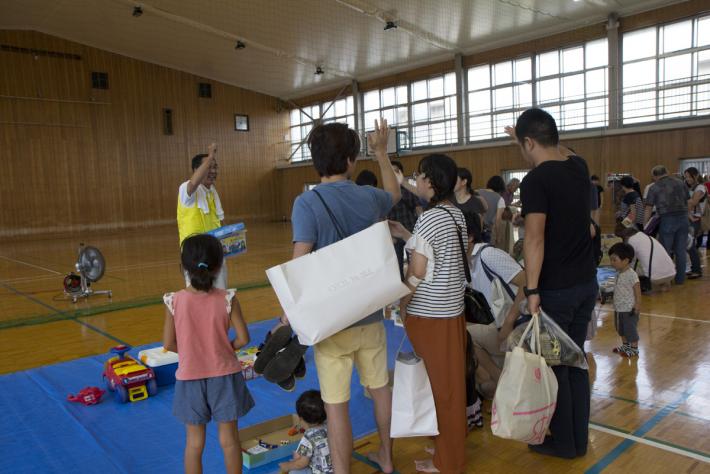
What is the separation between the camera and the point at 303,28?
Answer: 15.9 metres

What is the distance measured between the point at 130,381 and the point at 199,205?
1.31 metres

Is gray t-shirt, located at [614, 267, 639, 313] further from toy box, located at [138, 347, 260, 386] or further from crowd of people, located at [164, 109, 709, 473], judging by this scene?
toy box, located at [138, 347, 260, 386]

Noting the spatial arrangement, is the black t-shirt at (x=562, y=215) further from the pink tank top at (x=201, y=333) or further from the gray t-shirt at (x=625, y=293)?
the gray t-shirt at (x=625, y=293)

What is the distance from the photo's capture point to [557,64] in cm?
1566

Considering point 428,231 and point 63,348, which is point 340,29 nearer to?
point 63,348

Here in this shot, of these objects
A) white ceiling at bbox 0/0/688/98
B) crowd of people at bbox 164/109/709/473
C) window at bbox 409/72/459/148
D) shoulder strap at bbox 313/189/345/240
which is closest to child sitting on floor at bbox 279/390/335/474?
crowd of people at bbox 164/109/709/473

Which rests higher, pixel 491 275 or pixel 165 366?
pixel 491 275

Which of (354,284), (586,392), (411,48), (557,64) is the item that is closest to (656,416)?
(586,392)

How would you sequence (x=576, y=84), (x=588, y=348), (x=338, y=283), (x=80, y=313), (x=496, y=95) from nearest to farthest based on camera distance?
(x=338, y=283) → (x=588, y=348) → (x=80, y=313) → (x=576, y=84) → (x=496, y=95)

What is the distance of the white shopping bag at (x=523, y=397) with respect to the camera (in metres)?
2.36

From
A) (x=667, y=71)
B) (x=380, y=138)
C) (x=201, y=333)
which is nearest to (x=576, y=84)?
(x=667, y=71)

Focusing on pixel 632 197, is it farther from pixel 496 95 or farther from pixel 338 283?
pixel 496 95

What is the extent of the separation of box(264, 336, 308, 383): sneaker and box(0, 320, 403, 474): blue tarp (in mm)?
796

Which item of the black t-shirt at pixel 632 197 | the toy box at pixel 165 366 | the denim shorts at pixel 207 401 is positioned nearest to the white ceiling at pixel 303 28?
the black t-shirt at pixel 632 197
